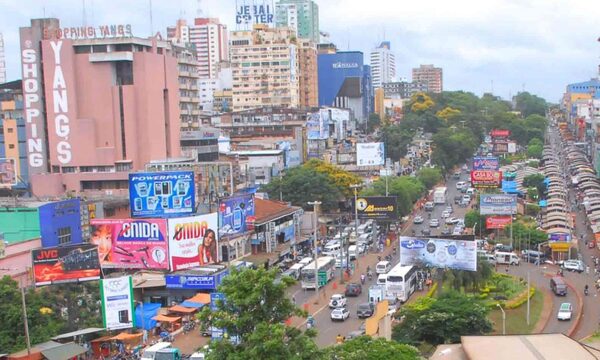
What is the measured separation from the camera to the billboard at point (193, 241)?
39.4 meters

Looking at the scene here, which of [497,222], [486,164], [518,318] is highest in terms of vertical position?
[486,164]

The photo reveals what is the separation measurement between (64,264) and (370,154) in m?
48.4

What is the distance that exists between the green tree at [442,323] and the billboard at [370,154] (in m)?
48.4

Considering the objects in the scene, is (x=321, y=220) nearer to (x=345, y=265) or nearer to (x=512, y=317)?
(x=345, y=265)

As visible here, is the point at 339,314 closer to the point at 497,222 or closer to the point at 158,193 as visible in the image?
the point at 158,193

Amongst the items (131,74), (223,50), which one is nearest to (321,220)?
(131,74)

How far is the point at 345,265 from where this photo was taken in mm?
45531

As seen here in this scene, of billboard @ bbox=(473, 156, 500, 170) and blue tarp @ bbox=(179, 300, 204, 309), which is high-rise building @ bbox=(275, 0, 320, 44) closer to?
billboard @ bbox=(473, 156, 500, 170)

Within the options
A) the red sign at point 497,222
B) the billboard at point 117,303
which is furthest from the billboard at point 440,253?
the red sign at point 497,222

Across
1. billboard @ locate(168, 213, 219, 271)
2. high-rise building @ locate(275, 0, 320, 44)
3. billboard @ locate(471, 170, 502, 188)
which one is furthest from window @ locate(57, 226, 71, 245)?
high-rise building @ locate(275, 0, 320, 44)

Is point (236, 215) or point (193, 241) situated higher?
point (236, 215)

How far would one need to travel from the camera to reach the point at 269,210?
170ft

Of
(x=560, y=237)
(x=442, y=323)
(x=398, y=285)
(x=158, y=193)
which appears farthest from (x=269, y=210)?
(x=442, y=323)

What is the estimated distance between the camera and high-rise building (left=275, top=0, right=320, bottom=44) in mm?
168250
